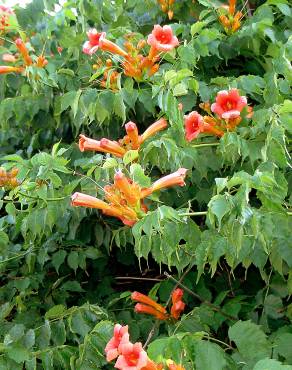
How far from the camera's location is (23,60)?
148 inches

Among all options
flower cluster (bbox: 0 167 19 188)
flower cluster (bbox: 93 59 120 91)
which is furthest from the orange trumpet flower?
flower cluster (bbox: 0 167 19 188)

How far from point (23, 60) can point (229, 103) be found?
148 cm

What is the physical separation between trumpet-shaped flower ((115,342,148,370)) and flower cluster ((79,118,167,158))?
1026 millimetres

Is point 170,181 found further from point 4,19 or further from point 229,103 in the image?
point 4,19

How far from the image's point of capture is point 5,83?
3887 mm

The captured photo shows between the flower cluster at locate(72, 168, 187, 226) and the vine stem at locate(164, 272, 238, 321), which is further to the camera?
the vine stem at locate(164, 272, 238, 321)

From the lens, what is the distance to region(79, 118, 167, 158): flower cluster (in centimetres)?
287

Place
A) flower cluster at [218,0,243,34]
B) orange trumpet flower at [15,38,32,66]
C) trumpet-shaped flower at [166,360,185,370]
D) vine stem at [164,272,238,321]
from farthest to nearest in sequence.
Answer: orange trumpet flower at [15,38,32,66] → flower cluster at [218,0,243,34] → vine stem at [164,272,238,321] → trumpet-shaped flower at [166,360,185,370]

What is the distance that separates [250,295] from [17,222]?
128 cm

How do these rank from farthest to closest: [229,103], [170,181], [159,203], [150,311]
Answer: [150,311]
[159,203]
[229,103]
[170,181]

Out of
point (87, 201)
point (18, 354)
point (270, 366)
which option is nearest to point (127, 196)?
point (87, 201)

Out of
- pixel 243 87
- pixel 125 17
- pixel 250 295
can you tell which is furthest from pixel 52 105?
pixel 250 295

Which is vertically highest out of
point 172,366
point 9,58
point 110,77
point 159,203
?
point 9,58

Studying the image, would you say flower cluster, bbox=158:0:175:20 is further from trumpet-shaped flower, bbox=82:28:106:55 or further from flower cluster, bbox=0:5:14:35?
flower cluster, bbox=0:5:14:35
